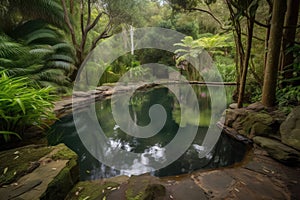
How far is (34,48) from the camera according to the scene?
17.2ft

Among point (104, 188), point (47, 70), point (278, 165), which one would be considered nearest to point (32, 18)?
point (47, 70)

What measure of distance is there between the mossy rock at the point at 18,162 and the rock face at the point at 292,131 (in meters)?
2.51

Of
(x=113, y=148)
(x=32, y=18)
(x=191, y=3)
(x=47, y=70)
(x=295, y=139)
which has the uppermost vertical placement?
(x=32, y=18)

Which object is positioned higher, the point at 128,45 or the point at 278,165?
the point at 128,45

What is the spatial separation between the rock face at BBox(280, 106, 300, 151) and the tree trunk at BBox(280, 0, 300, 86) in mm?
1234

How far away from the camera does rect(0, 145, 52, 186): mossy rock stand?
4.38ft

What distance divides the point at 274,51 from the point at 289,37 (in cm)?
78

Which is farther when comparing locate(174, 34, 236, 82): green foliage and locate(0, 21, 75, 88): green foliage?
locate(174, 34, 236, 82): green foliage

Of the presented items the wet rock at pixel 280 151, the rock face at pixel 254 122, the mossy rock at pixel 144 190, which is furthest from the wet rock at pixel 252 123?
the mossy rock at pixel 144 190

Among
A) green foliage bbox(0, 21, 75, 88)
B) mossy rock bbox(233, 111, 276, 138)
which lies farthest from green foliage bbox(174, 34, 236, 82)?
green foliage bbox(0, 21, 75, 88)

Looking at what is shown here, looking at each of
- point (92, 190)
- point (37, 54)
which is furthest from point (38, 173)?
point (37, 54)

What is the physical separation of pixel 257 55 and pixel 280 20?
191cm

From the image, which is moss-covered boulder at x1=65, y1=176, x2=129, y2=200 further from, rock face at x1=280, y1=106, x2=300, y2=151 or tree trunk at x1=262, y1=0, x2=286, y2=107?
tree trunk at x1=262, y1=0, x2=286, y2=107

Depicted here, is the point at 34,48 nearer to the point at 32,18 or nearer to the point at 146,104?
the point at 32,18
